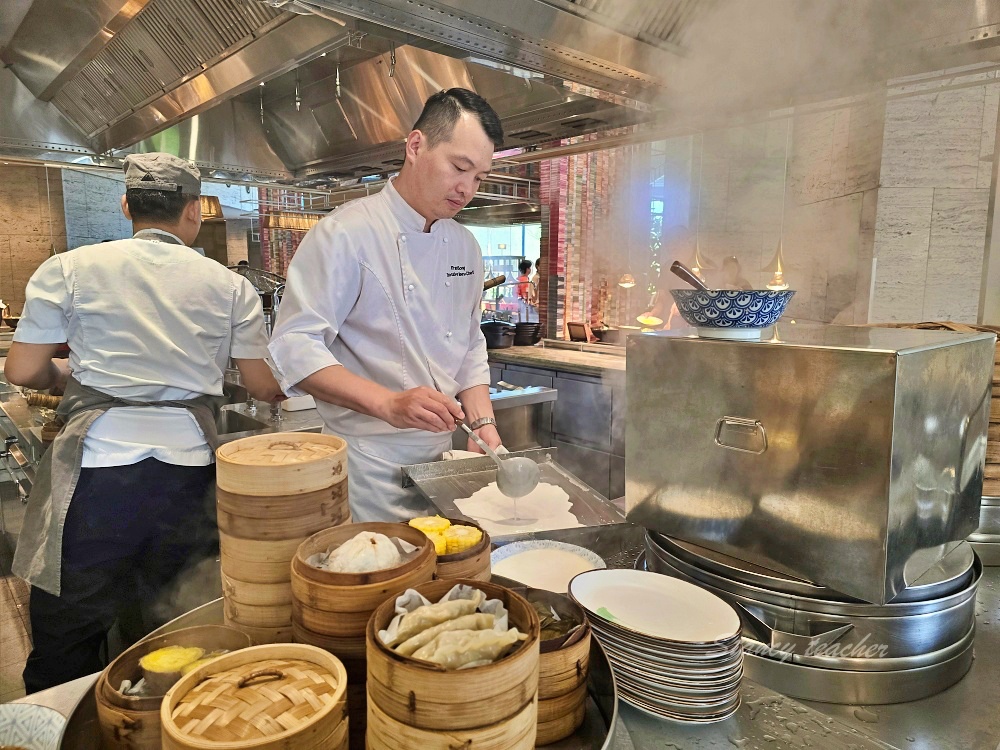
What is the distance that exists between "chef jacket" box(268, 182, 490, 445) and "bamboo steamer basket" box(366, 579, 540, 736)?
1.35 meters

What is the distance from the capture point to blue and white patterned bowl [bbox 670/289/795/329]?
103 centimetres

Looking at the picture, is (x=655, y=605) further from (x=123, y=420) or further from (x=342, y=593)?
(x=123, y=420)

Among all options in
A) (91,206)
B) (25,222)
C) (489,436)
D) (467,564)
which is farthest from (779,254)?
(25,222)

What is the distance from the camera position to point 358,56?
14.0 feet

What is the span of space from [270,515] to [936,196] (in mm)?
4931

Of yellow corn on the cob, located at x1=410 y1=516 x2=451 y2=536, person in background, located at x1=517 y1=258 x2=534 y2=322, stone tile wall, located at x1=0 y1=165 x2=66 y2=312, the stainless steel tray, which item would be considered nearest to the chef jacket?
the stainless steel tray

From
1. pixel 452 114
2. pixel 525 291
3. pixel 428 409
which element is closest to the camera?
pixel 428 409

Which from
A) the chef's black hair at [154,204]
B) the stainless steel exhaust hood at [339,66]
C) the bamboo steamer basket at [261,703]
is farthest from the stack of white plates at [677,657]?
the chef's black hair at [154,204]

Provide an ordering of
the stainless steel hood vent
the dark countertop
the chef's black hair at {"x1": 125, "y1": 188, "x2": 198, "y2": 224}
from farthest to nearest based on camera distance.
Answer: the dark countertop < the stainless steel hood vent < the chef's black hair at {"x1": 125, "y1": 188, "x2": 198, "y2": 224}

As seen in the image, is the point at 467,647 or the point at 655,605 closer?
the point at 467,647

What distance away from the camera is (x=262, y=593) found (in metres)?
0.78

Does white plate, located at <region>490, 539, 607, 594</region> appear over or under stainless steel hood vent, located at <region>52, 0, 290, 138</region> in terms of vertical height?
under

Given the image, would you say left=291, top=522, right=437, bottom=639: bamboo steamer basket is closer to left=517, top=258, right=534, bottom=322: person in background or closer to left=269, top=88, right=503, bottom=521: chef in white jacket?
left=269, top=88, right=503, bottom=521: chef in white jacket

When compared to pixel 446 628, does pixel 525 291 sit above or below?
above
